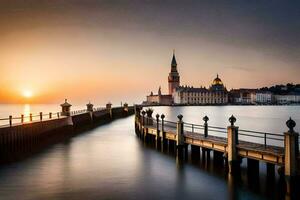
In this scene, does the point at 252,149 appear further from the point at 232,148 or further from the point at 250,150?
the point at 232,148

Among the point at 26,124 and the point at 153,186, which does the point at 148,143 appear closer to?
the point at 26,124

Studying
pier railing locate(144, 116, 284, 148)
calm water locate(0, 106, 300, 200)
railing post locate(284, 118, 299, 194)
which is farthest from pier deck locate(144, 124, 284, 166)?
calm water locate(0, 106, 300, 200)

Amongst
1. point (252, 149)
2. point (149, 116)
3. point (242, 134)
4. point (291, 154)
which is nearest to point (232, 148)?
point (252, 149)

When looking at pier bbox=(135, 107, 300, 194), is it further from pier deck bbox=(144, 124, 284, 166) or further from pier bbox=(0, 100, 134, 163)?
pier bbox=(0, 100, 134, 163)

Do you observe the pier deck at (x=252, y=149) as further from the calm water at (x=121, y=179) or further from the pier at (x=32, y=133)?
the pier at (x=32, y=133)

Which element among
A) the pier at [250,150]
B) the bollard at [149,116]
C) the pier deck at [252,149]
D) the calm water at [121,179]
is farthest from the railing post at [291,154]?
the bollard at [149,116]

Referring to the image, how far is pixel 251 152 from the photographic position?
21.1m

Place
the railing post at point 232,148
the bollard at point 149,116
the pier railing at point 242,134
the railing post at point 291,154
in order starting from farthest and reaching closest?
the bollard at point 149,116, the pier railing at point 242,134, the railing post at point 232,148, the railing post at point 291,154

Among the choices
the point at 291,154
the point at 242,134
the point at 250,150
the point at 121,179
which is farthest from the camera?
the point at 242,134

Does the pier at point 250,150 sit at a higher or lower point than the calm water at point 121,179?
higher

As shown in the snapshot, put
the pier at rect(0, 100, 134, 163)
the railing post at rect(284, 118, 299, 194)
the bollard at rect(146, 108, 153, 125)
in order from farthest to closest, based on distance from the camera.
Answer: the bollard at rect(146, 108, 153, 125) < the pier at rect(0, 100, 134, 163) < the railing post at rect(284, 118, 299, 194)

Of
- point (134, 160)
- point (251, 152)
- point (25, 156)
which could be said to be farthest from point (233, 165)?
point (25, 156)

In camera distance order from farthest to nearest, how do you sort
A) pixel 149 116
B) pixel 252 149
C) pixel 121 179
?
pixel 149 116
pixel 121 179
pixel 252 149

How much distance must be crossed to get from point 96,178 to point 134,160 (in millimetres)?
7813
